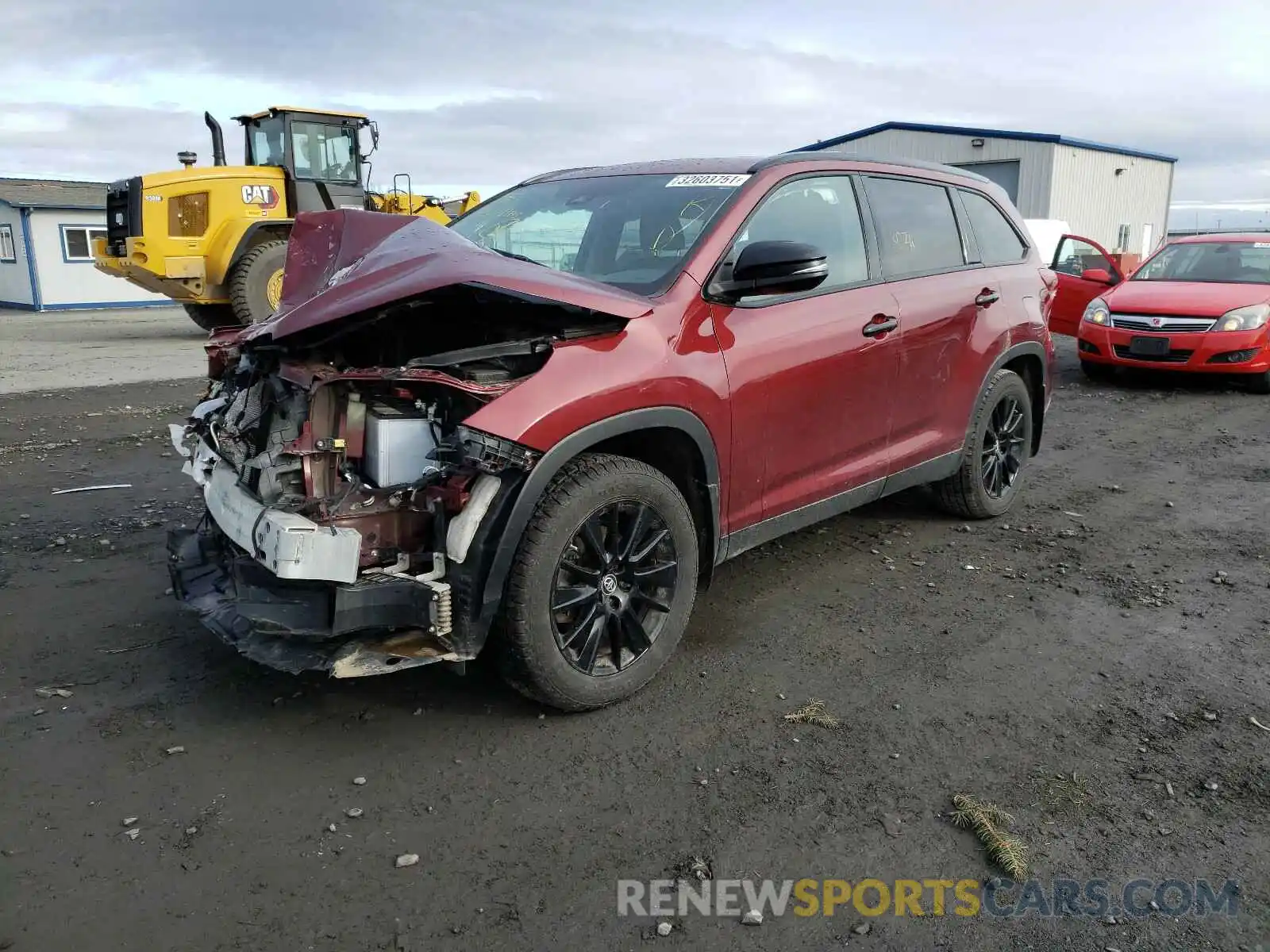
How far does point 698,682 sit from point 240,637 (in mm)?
1654

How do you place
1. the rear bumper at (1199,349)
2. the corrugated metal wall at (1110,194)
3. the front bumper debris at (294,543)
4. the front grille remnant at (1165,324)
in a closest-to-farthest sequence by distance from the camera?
the front bumper debris at (294,543) → the rear bumper at (1199,349) → the front grille remnant at (1165,324) → the corrugated metal wall at (1110,194)

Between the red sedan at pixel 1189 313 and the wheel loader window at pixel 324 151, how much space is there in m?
10.6

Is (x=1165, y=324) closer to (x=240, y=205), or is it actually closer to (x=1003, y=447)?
(x=1003, y=447)

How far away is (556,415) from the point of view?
10.1 ft

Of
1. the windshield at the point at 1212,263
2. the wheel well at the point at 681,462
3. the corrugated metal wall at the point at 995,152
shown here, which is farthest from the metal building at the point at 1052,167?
the wheel well at the point at 681,462

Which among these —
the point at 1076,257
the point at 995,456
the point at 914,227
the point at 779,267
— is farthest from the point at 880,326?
the point at 1076,257

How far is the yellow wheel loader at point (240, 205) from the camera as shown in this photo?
13945mm

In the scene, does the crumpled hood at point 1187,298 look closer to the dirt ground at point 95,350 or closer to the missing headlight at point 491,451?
the missing headlight at point 491,451

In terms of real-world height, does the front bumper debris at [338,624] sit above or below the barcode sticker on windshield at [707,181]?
below

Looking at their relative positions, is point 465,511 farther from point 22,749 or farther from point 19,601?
point 19,601

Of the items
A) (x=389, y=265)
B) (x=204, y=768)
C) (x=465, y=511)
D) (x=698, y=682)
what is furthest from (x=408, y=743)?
(x=389, y=265)

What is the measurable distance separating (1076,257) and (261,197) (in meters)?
11.7

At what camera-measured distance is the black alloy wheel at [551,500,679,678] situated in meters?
3.27

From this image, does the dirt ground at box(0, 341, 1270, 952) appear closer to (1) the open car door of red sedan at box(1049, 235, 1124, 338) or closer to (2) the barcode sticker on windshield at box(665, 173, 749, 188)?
(2) the barcode sticker on windshield at box(665, 173, 749, 188)
